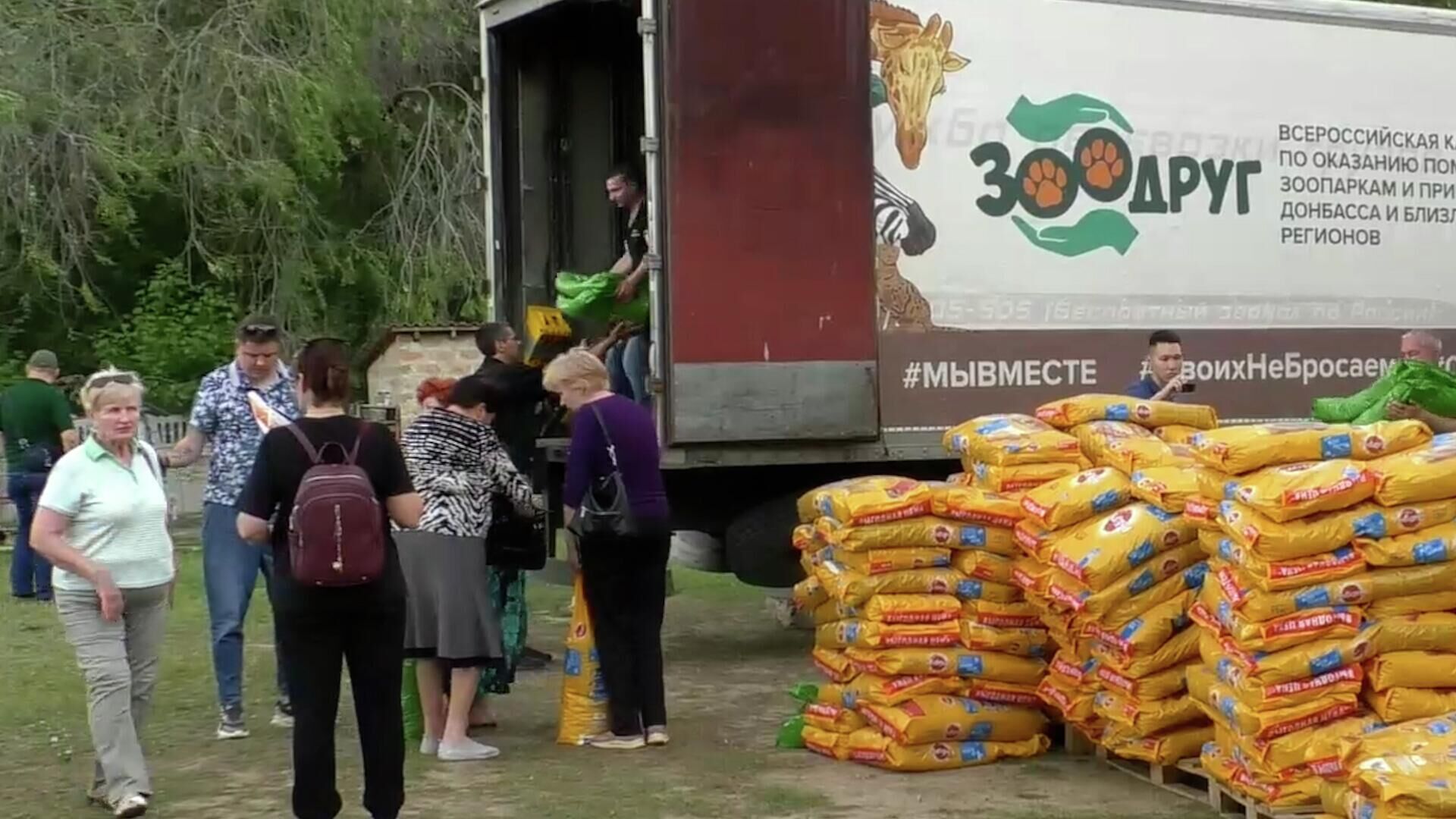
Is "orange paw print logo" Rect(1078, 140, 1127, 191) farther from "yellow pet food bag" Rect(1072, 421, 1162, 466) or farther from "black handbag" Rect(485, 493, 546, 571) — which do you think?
"black handbag" Rect(485, 493, 546, 571)

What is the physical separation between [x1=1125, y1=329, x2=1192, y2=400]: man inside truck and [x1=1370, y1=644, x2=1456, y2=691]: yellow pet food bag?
2.70m

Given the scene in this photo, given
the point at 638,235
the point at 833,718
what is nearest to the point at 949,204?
the point at 638,235

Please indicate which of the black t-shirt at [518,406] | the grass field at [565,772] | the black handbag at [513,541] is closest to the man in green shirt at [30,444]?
the grass field at [565,772]

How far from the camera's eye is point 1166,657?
6.25 metres

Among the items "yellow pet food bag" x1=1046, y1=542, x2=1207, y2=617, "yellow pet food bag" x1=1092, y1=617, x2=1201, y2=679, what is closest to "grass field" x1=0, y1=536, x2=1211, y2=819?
"yellow pet food bag" x1=1092, y1=617, x2=1201, y2=679

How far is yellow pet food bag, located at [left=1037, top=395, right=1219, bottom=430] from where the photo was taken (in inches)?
282

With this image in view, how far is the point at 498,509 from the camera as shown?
7.38 metres

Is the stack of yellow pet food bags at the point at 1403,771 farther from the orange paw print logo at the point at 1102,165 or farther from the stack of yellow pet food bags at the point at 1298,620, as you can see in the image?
the orange paw print logo at the point at 1102,165

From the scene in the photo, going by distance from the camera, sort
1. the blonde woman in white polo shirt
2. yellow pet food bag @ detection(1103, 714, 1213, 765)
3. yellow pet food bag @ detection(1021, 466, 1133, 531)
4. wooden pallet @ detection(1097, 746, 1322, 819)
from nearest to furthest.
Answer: wooden pallet @ detection(1097, 746, 1322, 819) → the blonde woman in white polo shirt → yellow pet food bag @ detection(1103, 714, 1213, 765) → yellow pet food bag @ detection(1021, 466, 1133, 531)

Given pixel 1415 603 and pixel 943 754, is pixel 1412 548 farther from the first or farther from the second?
pixel 943 754

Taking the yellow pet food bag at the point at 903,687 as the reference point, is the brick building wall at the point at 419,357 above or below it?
above

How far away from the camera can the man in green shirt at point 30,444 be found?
12.5 meters

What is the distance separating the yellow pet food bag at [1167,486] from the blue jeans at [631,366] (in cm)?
308

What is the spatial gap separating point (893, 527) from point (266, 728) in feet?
9.67
